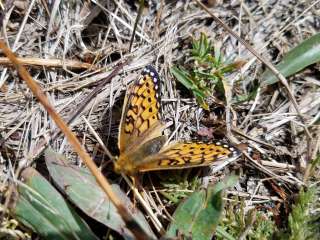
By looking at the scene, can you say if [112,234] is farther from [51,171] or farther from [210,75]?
[210,75]

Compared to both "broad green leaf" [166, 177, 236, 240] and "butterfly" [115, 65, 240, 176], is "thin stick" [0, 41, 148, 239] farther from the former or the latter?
"butterfly" [115, 65, 240, 176]

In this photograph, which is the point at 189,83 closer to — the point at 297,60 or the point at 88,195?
the point at 297,60

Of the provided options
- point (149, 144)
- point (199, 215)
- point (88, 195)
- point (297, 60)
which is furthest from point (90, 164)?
point (297, 60)

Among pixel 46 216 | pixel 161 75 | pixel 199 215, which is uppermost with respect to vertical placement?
pixel 161 75

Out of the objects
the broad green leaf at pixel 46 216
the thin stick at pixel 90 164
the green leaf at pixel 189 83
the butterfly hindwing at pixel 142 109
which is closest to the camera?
the thin stick at pixel 90 164

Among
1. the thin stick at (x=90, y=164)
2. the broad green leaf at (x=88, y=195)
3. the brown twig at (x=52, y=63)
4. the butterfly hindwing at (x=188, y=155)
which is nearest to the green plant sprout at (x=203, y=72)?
the butterfly hindwing at (x=188, y=155)

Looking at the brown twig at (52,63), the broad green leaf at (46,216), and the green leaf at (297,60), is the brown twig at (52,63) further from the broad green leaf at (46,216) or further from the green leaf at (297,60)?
the green leaf at (297,60)

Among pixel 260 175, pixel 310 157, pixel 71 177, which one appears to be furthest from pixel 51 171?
pixel 310 157
